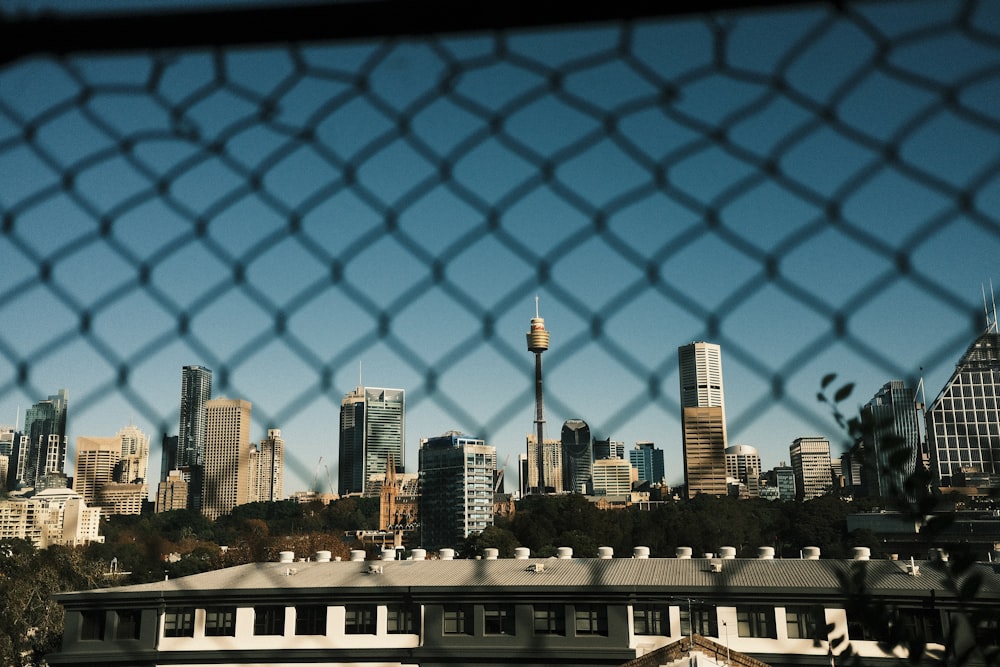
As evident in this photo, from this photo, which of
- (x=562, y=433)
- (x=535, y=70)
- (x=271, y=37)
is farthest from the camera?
(x=562, y=433)

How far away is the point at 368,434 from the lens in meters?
3.09

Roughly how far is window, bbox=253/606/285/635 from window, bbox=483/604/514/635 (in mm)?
4475

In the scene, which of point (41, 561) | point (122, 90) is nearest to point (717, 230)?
point (122, 90)

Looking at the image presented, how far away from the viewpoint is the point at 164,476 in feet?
7.54

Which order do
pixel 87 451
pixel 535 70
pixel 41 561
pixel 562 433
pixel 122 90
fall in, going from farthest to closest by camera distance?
1. pixel 41 561
2. pixel 87 451
3. pixel 562 433
4. pixel 122 90
5. pixel 535 70

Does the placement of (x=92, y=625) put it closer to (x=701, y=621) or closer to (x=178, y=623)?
(x=178, y=623)

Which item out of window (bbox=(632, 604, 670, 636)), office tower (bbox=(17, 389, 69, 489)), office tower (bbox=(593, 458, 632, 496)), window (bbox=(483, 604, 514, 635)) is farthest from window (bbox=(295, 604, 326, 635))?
office tower (bbox=(17, 389, 69, 489))

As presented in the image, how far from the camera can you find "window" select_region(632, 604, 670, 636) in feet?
48.0

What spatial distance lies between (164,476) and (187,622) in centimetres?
1593

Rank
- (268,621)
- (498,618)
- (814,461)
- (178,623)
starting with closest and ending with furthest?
(814,461) < (498,618) < (268,621) < (178,623)

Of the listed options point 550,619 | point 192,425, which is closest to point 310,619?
point 550,619

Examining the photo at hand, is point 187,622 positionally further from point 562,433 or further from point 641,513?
point 641,513

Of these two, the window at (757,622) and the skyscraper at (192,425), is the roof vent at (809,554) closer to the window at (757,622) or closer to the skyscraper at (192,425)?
the window at (757,622)

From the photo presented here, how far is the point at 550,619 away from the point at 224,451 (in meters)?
13.9
